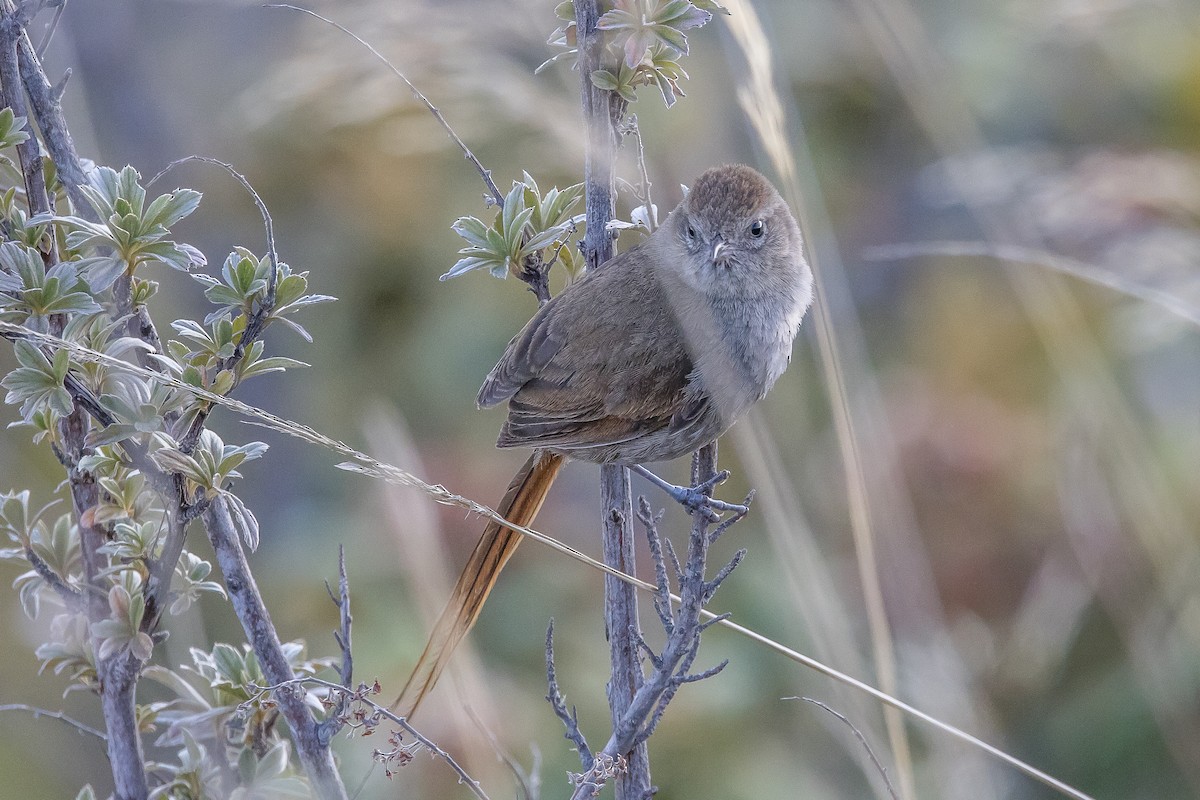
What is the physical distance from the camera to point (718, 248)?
7.41 feet

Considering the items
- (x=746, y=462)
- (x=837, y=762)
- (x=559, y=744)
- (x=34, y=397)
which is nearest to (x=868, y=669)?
(x=837, y=762)

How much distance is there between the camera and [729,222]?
7.52 ft

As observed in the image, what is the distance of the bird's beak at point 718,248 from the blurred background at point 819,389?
0.81 feet

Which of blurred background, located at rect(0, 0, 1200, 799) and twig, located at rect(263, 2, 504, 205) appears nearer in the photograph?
twig, located at rect(263, 2, 504, 205)

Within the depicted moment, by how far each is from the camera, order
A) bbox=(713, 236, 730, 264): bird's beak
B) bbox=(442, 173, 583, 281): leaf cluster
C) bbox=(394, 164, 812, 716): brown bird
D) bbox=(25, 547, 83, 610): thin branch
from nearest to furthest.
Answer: bbox=(25, 547, 83, 610): thin branch
bbox=(442, 173, 583, 281): leaf cluster
bbox=(394, 164, 812, 716): brown bird
bbox=(713, 236, 730, 264): bird's beak

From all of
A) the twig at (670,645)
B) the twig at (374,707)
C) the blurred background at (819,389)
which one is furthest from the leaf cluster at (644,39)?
the twig at (374,707)

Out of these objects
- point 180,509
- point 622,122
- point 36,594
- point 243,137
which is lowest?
point 36,594

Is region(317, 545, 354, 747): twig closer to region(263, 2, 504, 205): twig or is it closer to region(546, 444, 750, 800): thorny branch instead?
region(546, 444, 750, 800): thorny branch

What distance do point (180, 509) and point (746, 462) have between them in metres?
0.96

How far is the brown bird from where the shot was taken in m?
2.07

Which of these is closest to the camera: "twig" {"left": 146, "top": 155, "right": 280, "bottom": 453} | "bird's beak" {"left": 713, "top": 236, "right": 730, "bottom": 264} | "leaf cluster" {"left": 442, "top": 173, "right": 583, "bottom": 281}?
"twig" {"left": 146, "top": 155, "right": 280, "bottom": 453}

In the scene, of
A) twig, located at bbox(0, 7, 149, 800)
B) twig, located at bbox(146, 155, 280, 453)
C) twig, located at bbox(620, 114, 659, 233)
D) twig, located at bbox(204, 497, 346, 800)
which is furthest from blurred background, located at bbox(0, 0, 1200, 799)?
twig, located at bbox(146, 155, 280, 453)

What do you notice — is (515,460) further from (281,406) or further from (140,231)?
(140,231)

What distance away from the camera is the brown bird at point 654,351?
207 cm
